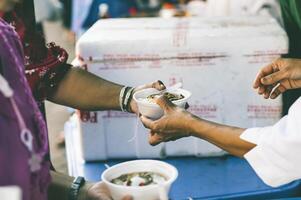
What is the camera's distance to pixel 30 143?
1.20 m

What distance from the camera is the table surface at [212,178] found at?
207 cm

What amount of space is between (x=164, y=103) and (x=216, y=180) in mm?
654

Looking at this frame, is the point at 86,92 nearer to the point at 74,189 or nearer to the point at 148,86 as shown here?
the point at 148,86

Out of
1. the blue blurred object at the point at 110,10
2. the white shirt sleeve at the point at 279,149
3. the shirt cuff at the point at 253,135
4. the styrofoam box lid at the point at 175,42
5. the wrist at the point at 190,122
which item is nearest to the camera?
the white shirt sleeve at the point at 279,149

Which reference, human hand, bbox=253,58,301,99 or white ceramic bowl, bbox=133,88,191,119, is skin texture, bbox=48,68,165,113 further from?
human hand, bbox=253,58,301,99

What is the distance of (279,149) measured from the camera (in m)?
1.66

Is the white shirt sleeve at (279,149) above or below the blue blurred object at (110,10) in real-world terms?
above

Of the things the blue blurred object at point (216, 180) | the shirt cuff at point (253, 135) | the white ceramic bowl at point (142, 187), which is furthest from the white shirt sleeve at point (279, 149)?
the white ceramic bowl at point (142, 187)

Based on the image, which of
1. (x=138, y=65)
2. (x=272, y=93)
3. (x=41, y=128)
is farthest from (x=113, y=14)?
(x=41, y=128)

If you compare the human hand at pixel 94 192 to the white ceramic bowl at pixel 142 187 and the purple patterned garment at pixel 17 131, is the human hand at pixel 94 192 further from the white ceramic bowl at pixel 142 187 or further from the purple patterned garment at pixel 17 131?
the purple patterned garment at pixel 17 131

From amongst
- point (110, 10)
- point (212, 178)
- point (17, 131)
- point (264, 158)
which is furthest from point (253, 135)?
point (110, 10)

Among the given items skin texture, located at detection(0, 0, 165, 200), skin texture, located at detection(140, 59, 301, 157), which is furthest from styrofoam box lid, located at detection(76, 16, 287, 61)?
skin texture, located at detection(140, 59, 301, 157)

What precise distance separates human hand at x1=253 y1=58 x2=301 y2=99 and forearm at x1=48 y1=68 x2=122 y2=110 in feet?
2.05

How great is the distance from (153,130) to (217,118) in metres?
0.61
